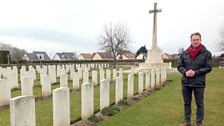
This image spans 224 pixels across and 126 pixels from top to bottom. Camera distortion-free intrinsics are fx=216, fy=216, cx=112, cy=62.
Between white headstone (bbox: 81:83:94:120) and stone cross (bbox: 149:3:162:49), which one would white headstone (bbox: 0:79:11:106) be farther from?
stone cross (bbox: 149:3:162:49)

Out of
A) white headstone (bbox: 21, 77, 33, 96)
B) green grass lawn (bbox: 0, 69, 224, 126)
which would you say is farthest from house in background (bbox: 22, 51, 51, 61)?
green grass lawn (bbox: 0, 69, 224, 126)

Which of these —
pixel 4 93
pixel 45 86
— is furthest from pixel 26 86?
pixel 45 86

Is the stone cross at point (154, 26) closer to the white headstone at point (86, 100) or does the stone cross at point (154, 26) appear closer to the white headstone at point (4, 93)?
the white headstone at point (4, 93)

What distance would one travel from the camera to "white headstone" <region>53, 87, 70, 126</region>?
14.1 ft

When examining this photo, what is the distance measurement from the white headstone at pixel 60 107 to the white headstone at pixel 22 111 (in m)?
0.80

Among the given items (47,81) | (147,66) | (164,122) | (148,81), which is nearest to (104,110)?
(164,122)

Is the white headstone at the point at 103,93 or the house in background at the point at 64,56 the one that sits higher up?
the house in background at the point at 64,56

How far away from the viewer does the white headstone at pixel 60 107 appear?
14.1 feet

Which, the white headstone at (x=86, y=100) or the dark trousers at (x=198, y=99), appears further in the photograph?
the white headstone at (x=86, y=100)

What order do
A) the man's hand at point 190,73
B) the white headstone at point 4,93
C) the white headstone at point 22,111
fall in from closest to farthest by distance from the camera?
1. the white headstone at point 22,111
2. the man's hand at point 190,73
3. the white headstone at point 4,93

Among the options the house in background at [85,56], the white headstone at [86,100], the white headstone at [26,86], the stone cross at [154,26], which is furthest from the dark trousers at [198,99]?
the house in background at [85,56]

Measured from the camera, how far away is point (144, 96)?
8.84 meters

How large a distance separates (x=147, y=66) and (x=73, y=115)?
62.1ft

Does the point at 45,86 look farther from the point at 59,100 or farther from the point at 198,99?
the point at 198,99
